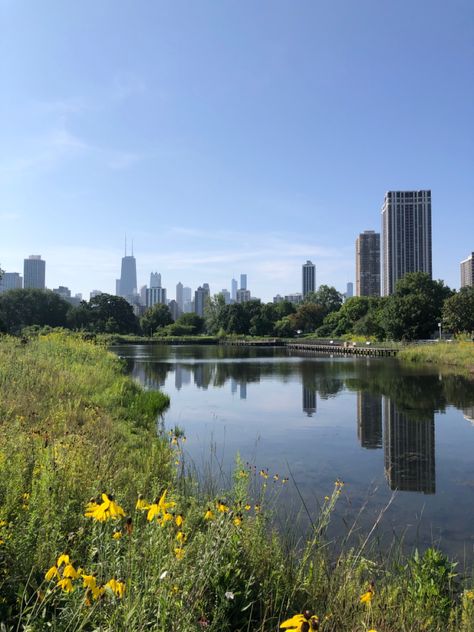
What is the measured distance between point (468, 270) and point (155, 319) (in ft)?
313

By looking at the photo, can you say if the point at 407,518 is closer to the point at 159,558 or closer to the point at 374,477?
the point at 374,477

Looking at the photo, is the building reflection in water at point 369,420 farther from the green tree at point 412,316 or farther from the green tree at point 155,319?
the green tree at point 155,319

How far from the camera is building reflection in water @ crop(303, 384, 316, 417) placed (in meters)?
16.3

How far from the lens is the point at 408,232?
371 ft

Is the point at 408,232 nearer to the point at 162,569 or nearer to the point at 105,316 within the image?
the point at 105,316

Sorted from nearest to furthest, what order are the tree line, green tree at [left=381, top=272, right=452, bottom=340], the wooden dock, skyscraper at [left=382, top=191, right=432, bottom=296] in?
1. the wooden dock
2. green tree at [left=381, top=272, right=452, bottom=340]
3. the tree line
4. skyscraper at [left=382, top=191, right=432, bottom=296]

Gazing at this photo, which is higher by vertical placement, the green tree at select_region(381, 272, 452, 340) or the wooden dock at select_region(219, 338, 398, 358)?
the green tree at select_region(381, 272, 452, 340)

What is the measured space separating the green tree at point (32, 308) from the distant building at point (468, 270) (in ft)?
336

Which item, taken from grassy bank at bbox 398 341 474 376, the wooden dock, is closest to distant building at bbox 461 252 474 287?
the wooden dock

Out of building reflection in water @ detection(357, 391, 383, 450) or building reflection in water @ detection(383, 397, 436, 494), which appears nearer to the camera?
building reflection in water @ detection(383, 397, 436, 494)

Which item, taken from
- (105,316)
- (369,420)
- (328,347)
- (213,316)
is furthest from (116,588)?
(105,316)

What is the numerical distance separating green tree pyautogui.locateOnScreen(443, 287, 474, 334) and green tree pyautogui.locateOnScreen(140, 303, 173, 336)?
63.5 m

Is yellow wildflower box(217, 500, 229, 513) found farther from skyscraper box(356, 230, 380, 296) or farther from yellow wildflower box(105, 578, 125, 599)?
skyscraper box(356, 230, 380, 296)

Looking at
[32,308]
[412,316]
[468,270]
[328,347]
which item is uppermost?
[468,270]
